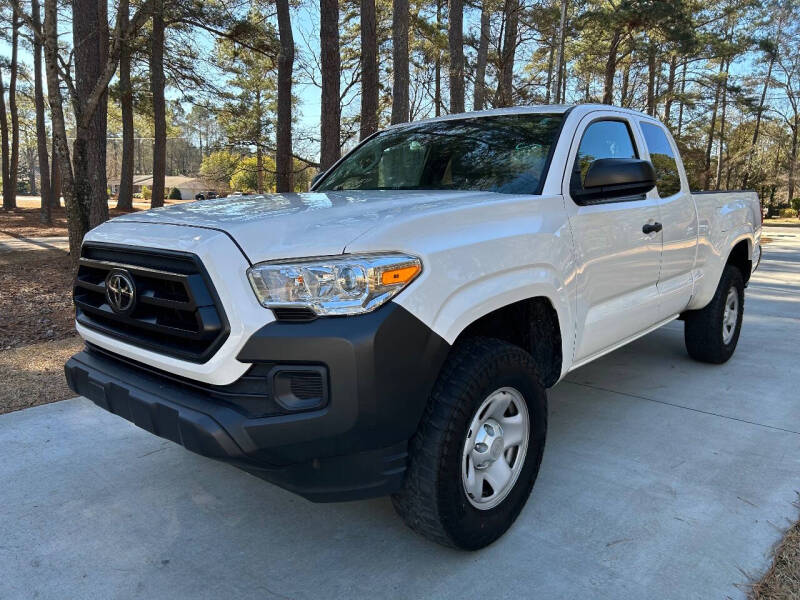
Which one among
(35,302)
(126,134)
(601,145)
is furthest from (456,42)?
(126,134)

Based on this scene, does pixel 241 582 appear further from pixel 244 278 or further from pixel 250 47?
pixel 250 47

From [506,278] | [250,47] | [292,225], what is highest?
[250,47]

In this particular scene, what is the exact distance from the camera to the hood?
2059 millimetres

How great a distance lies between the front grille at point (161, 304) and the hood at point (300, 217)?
7.2 inches

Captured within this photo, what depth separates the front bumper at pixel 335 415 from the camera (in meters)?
1.93

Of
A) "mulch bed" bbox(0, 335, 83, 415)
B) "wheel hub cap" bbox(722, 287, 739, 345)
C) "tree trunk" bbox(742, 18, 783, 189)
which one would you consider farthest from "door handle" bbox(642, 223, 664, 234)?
"tree trunk" bbox(742, 18, 783, 189)

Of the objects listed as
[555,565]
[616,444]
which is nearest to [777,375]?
[616,444]

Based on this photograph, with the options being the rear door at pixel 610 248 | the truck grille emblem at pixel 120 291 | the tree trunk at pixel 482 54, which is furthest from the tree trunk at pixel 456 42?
the truck grille emblem at pixel 120 291

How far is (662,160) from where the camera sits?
13.8 feet

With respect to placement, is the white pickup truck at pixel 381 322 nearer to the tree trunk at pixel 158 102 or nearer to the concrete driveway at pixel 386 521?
the concrete driveway at pixel 386 521

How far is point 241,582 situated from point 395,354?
3.76ft

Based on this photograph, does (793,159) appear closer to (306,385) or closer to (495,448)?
(495,448)

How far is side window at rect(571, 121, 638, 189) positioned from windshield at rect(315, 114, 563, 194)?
191mm

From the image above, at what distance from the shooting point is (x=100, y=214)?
33.5 ft
